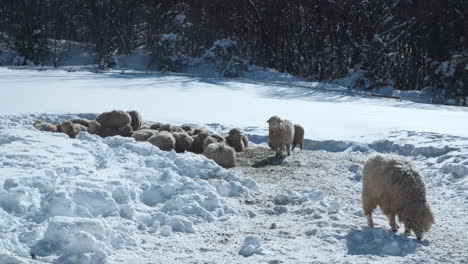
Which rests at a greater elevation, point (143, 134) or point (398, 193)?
point (398, 193)

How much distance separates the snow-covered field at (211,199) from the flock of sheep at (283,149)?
27cm

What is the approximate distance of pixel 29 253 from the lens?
5.23 m

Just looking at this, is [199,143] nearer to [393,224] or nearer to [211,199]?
[211,199]

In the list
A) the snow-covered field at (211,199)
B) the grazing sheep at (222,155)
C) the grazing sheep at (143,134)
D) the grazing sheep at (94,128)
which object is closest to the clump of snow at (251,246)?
the snow-covered field at (211,199)

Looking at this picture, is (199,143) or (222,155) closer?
(222,155)

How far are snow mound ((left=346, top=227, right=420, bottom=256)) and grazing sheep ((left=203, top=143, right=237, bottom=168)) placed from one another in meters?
3.66

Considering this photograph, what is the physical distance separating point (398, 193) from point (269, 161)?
14.1 feet

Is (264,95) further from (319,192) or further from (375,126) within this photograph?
(319,192)

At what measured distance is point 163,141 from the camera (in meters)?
10.1

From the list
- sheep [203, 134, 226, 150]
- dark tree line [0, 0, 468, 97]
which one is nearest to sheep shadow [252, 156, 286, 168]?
sheep [203, 134, 226, 150]

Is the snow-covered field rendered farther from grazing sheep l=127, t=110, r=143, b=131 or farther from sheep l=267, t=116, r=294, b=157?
grazing sheep l=127, t=110, r=143, b=131

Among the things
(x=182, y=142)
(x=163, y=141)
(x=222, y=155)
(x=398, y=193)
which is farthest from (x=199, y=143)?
(x=398, y=193)

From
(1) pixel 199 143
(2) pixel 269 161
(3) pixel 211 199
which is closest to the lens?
(3) pixel 211 199

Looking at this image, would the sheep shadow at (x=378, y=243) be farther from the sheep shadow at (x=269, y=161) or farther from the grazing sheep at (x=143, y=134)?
the grazing sheep at (x=143, y=134)
